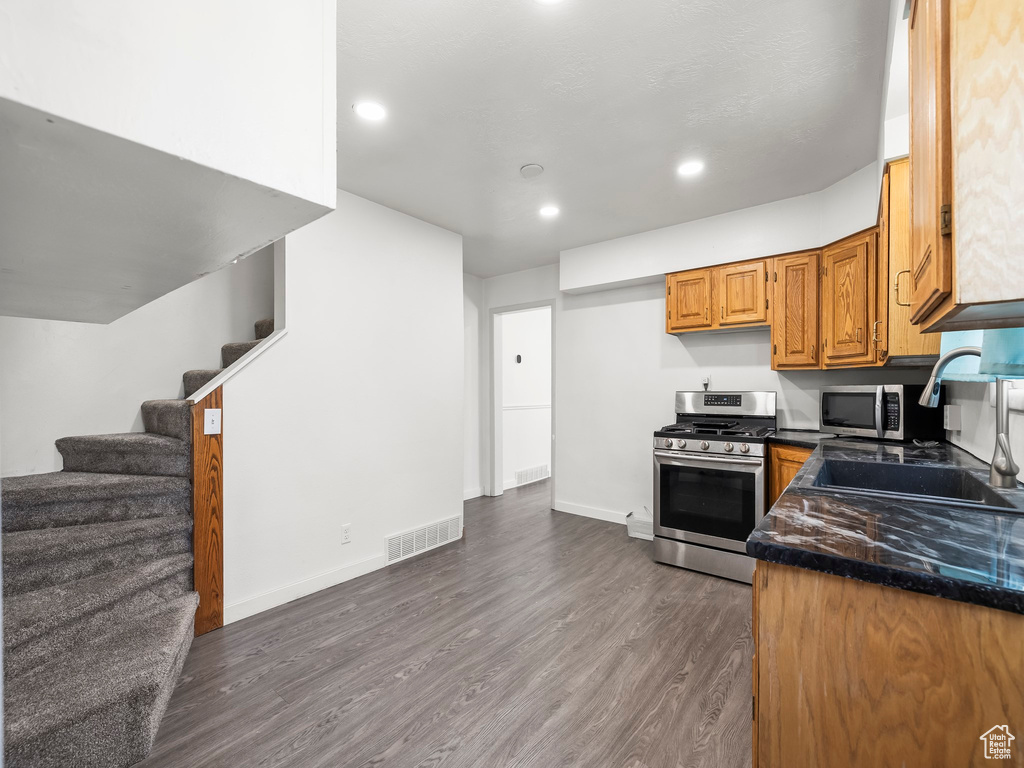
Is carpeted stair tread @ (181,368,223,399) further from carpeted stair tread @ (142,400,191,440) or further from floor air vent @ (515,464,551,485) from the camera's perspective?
floor air vent @ (515,464,551,485)

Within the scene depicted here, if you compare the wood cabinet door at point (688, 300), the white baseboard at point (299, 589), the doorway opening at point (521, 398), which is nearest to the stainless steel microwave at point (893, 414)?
the wood cabinet door at point (688, 300)

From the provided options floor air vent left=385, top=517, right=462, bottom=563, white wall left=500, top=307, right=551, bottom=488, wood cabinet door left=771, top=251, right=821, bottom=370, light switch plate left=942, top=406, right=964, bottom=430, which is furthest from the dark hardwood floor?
white wall left=500, top=307, right=551, bottom=488

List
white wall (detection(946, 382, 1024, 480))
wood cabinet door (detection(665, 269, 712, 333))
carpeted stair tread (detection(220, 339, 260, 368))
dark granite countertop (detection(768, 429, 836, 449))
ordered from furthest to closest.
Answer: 1. wood cabinet door (detection(665, 269, 712, 333))
2. carpeted stair tread (detection(220, 339, 260, 368))
3. dark granite countertop (detection(768, 429, 836, 449))
4. white wall (detection(946, 382, 1024, 480))

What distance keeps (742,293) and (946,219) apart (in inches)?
108

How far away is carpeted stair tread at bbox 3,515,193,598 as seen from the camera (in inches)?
75.0

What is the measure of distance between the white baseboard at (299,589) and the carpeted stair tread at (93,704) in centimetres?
80

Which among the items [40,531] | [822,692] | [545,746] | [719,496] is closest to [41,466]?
[40,531]

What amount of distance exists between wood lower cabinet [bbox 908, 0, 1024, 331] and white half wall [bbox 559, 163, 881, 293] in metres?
2.12

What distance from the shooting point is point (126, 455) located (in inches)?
95.7

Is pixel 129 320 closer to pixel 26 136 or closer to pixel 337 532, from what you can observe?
pixel 337 532

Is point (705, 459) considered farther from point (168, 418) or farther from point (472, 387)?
point (168, 418)

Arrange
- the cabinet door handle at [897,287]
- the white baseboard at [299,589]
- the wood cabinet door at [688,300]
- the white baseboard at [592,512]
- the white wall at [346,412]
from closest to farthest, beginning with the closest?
1. the cabinet door handle at [897,287]
2. the white baseboard at [299,589]
3. the white wall at [346,412]
4. the wood cabinet door at [688,300]
5. the white baseboard at [592,512]

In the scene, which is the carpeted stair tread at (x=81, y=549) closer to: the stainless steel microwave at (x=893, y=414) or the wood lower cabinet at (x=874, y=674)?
the wood lower cabinet at (x=874, y=674)

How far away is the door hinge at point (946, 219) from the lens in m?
0.86
